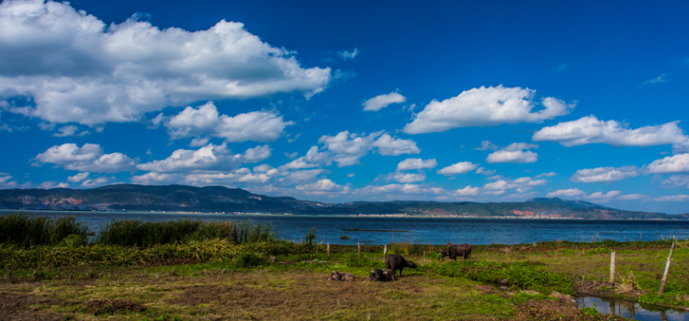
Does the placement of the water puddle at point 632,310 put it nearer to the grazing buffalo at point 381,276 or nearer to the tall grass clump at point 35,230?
the grazing buffalo at point 381,276

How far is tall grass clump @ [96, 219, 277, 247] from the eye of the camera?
955 inches

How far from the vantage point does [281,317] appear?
10336 mm

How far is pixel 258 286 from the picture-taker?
14.8m

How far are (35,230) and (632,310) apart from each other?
28.9m

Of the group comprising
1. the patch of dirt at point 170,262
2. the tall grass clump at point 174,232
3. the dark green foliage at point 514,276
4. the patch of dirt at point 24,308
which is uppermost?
the tall grass clump at point 174,232

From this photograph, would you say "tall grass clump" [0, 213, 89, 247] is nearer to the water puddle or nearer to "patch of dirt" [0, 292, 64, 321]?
"patch of dirt" [0, 292, 64, 321]

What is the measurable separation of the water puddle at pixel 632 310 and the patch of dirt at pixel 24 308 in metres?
15.5

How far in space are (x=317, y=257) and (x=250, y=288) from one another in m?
11.1

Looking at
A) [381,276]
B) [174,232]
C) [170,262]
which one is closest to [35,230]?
[174,232]

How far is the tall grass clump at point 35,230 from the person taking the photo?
21.4 metres

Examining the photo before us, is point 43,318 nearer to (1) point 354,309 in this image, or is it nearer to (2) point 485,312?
(1) point 354,309

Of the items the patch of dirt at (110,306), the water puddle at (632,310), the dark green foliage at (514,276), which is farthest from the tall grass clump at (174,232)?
the water puddle at (632,310)

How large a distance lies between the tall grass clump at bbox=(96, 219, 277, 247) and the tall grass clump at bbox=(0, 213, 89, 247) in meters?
1.73

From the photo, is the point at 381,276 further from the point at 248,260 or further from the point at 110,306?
the point at 110,306
